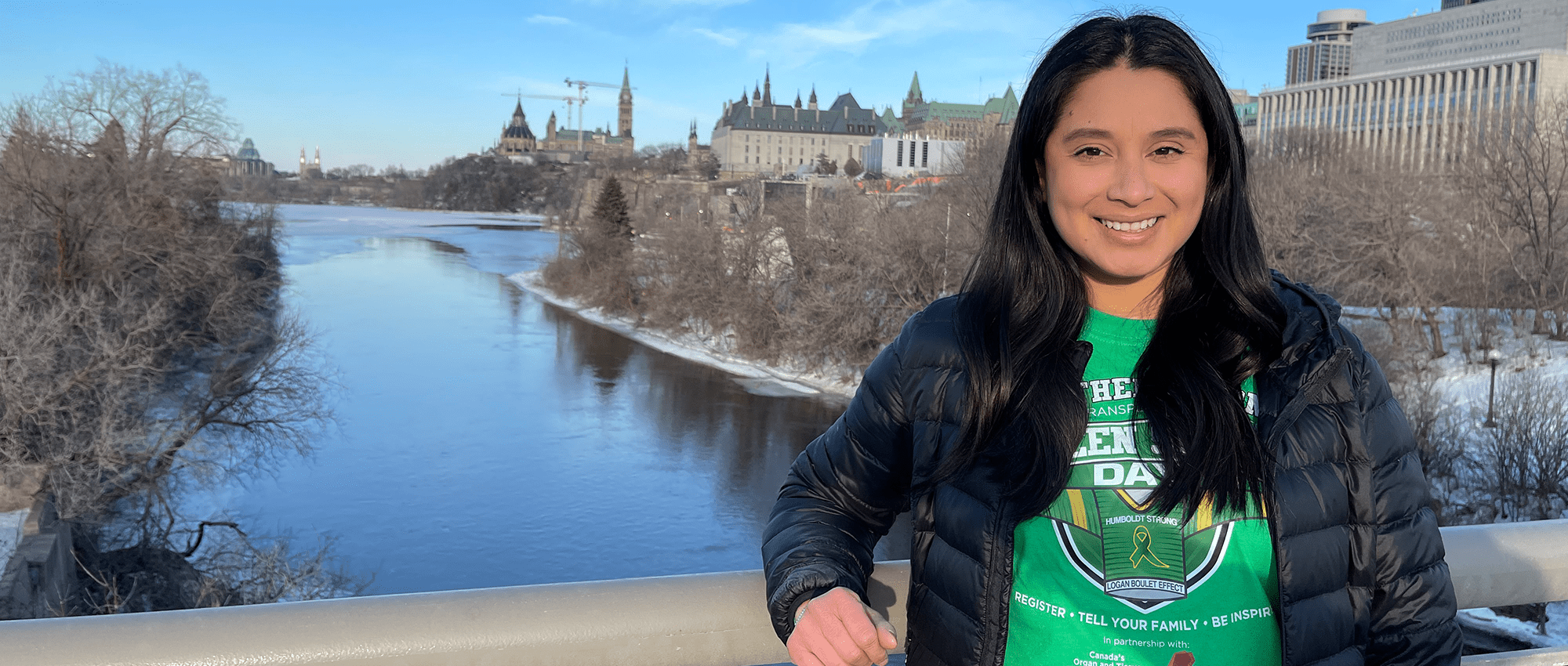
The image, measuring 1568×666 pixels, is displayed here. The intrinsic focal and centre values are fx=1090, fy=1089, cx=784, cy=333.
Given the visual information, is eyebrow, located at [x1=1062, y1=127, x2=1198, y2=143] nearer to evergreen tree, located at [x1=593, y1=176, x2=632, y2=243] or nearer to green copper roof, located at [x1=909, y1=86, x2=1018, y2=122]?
evergreen tree, located at [x1=593, y1=176, x2=632, y2=243]

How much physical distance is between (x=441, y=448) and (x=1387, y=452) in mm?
18814

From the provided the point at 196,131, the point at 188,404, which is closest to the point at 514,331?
the point at 196,131

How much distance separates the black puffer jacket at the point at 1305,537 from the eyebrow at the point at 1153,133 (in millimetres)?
234

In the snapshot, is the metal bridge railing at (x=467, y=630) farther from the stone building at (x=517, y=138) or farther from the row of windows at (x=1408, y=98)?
the stone building at (x=517, y=138)

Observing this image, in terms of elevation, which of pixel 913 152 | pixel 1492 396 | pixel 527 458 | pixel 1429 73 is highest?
pixel 1429 73

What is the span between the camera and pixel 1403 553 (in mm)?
1208

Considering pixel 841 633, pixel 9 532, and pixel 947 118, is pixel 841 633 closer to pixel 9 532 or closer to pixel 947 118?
pixel 9 532

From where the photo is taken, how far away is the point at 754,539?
15109 millimetres

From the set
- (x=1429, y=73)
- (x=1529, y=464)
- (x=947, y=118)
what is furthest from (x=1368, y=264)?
(x=947, y=118)

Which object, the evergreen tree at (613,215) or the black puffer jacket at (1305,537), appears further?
the evergreen tree at (613,215)

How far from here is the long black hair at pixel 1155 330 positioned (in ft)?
4.03

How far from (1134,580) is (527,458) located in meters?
18.0

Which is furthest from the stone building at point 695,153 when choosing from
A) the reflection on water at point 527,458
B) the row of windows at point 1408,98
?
the reflection on water at point 527,458

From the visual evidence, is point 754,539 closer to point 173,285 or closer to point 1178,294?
point 173,285
